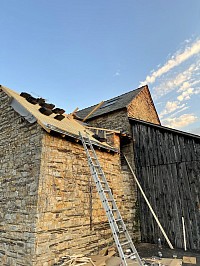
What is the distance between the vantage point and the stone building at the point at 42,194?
488 centimetres

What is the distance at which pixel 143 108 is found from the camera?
12.5 m

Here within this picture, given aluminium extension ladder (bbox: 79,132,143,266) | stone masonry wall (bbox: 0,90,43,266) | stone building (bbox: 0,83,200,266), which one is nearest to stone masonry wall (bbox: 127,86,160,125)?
stone building (bbox: 0,83,200,266)

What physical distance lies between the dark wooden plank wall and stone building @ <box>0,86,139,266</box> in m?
2.37

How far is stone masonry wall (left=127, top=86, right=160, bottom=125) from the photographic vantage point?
1114cm

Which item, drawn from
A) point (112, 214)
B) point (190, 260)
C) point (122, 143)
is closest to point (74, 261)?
point (112, 214)

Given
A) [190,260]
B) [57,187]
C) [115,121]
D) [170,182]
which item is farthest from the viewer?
[115,121]

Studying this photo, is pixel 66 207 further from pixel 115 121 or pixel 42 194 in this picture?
pixel 115 121

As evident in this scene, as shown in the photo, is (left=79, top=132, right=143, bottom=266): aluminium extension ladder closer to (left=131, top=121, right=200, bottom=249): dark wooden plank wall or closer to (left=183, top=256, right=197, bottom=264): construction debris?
(left=183, top=256, right=197, bottom=264): construction debris

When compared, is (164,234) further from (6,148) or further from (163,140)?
(6,148)

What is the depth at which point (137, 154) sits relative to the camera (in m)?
9.23

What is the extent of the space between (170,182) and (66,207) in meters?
4.45

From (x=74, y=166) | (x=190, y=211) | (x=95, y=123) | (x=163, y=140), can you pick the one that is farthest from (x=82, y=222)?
(x=95, y=123)

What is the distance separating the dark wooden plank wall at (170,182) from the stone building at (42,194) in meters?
2.37

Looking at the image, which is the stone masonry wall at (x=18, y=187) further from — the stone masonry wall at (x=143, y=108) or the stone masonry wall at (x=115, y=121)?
the stone masonry wall at (x=143, y=108)
